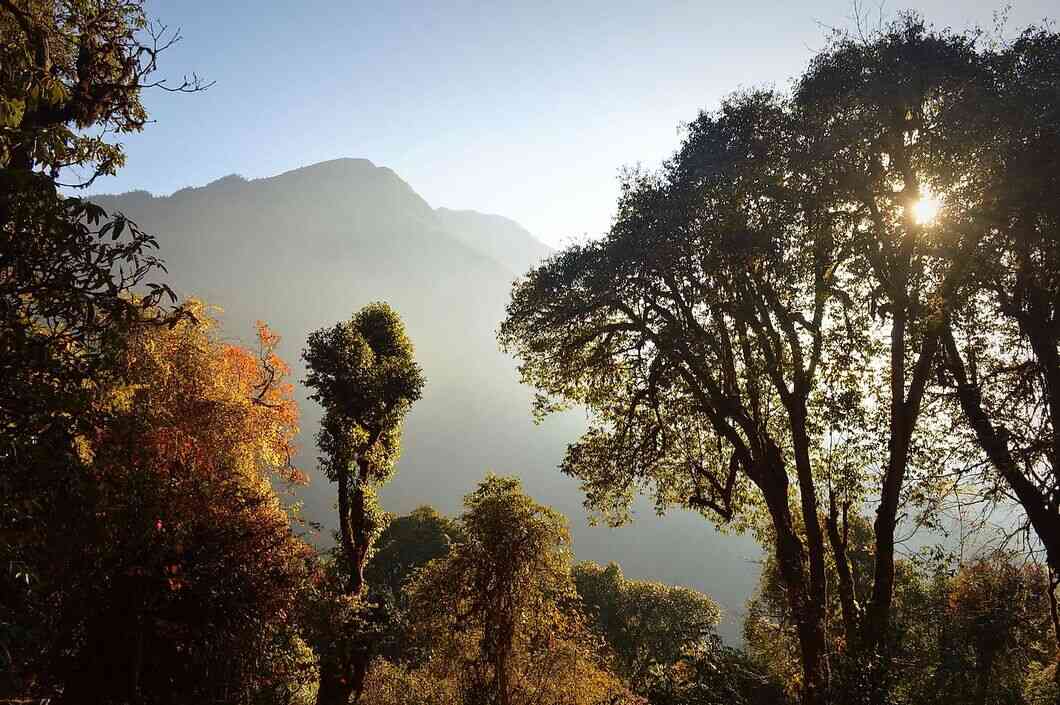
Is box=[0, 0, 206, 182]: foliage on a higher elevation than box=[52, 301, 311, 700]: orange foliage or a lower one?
higher

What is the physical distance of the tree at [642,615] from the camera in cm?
3409

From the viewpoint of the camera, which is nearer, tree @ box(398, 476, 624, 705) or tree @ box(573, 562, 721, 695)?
tree @ box(398, 476, 624, 705)

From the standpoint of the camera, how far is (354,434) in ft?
57.3

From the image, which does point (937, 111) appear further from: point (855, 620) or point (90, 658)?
point (90, 658)

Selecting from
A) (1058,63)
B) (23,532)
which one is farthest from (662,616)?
(23,532)

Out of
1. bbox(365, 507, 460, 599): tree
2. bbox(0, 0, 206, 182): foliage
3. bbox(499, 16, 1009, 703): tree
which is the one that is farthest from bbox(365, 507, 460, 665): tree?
bbox(0, 0, 206, 182): foliage

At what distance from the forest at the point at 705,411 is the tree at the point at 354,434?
6.78 ft

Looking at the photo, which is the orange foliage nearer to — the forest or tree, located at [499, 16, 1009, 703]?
the forest

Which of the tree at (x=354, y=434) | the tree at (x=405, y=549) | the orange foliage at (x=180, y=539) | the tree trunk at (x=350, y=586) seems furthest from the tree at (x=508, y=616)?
the tree at (x=405, y=549)

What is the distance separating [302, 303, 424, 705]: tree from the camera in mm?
16734

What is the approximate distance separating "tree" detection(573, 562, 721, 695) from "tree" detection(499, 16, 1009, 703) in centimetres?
2386

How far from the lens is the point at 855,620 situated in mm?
9461

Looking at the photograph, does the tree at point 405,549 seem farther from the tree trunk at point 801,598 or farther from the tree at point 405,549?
the tree trunk at point 801,598

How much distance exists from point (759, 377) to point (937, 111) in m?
5.71
